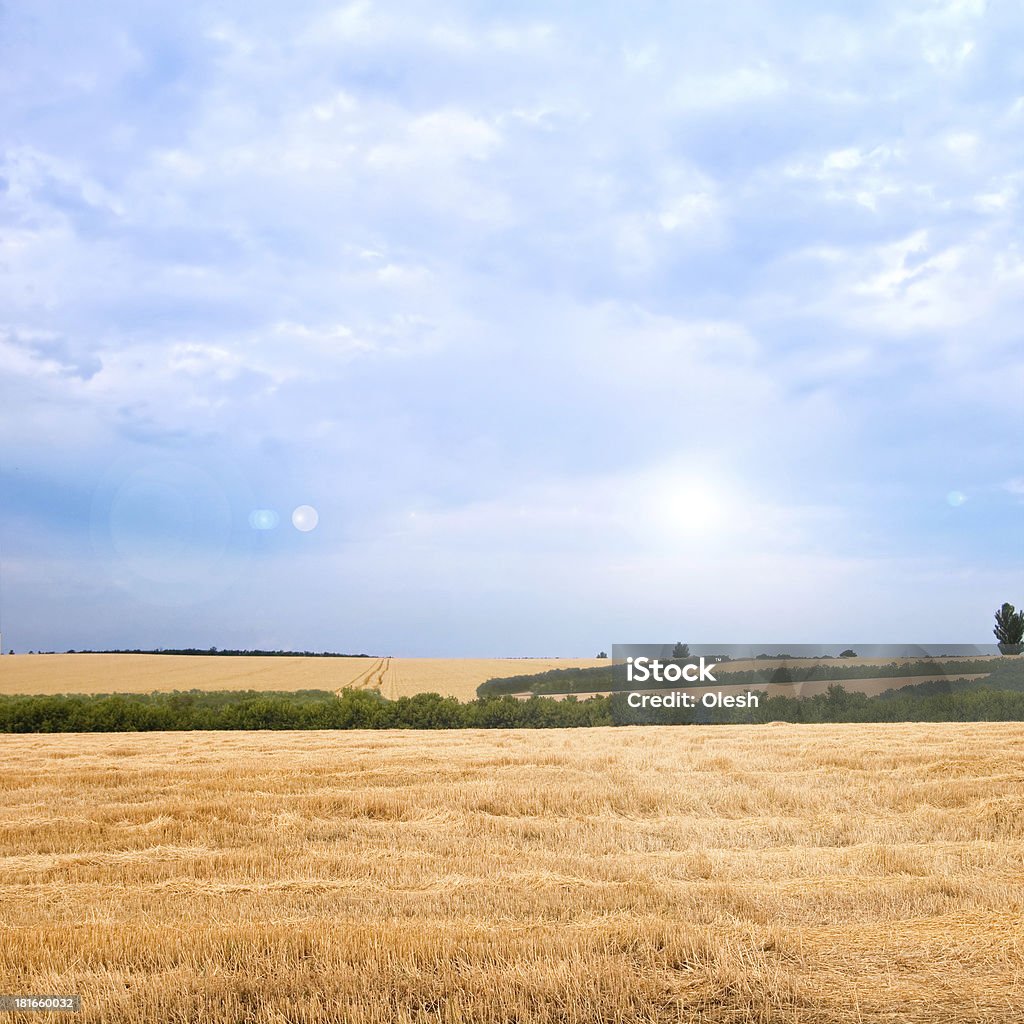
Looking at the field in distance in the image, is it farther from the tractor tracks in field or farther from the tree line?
the tree line

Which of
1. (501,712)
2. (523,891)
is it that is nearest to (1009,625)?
(501,712)

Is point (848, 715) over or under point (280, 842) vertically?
under

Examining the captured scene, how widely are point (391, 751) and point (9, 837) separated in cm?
1092

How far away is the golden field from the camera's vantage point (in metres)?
6.11

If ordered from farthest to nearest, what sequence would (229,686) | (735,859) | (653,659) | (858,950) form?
1. (229,686)
2. (653,659)
3. (735,859)
4. (858,950)

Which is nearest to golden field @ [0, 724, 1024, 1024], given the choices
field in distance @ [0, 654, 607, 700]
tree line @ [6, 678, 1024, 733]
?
tree line @ [6, 678, 1024, 733]

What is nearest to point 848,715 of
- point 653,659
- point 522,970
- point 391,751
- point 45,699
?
point 653,659

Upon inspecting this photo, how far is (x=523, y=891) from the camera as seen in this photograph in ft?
28.7

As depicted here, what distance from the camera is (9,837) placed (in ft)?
39.5

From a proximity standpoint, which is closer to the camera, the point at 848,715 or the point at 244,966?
the point at 244,966

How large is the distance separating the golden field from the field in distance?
40581mm

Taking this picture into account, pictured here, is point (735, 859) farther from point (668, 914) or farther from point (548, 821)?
point (548, 821)

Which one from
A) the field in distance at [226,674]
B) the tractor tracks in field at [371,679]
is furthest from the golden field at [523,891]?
the tractor tracks in field at [371,679]

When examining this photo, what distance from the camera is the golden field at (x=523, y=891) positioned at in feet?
20.1
